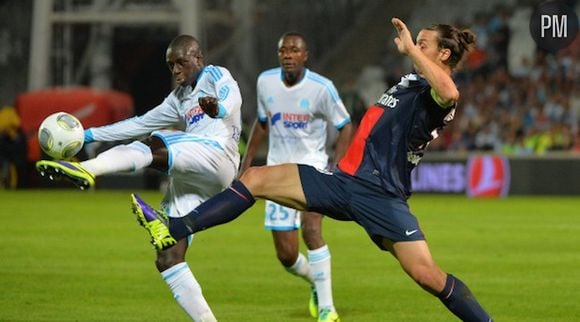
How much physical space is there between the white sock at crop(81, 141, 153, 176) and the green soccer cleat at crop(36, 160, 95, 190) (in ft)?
0.22

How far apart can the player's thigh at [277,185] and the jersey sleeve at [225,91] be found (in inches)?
21.5

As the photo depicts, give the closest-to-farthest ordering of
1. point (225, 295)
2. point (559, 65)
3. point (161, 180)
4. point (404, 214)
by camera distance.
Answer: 1. point (404, 214)
2. point (225, 295)
3. point (161, 180)
4. point (559, 65)

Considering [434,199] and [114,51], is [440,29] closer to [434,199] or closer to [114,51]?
[434,199]

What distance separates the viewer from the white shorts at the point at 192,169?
824cm

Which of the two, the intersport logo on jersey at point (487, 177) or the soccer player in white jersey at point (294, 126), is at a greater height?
the soccer player in white jersey at point (294, 126)

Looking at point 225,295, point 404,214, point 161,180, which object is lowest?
point 161,180

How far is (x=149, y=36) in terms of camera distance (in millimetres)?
34688

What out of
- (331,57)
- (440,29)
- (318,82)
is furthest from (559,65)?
(440,29)

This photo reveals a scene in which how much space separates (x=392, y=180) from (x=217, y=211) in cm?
115

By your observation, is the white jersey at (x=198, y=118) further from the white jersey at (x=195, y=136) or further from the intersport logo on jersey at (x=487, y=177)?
the intersport logo on jersey at (x=487, y=177)

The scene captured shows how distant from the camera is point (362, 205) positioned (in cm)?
782

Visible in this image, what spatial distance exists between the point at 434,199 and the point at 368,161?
59.6 ft

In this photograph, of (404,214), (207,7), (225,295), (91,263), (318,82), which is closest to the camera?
(404,214)

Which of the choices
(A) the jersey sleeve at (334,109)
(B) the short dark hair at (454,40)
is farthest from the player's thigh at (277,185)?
(A) the jersey sleeve at (334,109)
